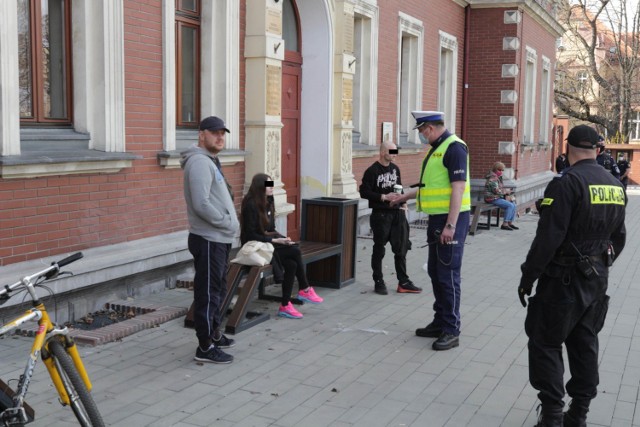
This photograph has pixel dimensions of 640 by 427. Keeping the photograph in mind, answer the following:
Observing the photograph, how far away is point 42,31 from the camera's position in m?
6.75

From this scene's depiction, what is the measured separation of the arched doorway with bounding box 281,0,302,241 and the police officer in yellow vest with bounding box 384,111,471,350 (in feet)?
14.5

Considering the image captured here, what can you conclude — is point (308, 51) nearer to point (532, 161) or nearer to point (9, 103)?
point (9, 103)

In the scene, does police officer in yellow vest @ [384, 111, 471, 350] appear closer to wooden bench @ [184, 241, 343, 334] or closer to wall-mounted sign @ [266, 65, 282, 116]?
wooden bench @ [184, 241, 343, 334]

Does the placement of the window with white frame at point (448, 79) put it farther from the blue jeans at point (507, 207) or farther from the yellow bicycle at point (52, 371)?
the yellow bicycle at point (52, 371)

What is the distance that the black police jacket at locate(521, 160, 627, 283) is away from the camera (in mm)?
4422

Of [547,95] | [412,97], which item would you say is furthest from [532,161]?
[412,97]

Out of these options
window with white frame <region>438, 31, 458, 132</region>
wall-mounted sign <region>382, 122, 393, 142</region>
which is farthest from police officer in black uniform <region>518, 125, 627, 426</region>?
window with white frame <region>438, 31, 458, 132</region>

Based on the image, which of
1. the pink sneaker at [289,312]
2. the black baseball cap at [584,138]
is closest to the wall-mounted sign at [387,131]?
the pink sneaker at [289,312]

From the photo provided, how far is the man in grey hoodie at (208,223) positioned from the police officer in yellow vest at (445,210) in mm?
1721

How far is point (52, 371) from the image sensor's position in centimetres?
394

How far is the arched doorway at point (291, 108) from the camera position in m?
10.8

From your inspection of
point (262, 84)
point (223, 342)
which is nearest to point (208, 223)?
point (223, 342)

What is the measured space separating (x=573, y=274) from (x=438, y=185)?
2.10 m

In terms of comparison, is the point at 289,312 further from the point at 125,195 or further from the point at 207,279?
the point at 125,195
